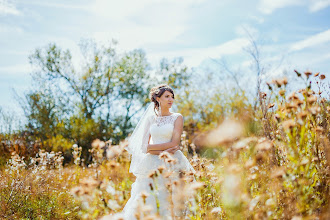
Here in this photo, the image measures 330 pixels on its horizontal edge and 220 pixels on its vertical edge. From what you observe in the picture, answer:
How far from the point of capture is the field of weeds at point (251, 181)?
1759 millimetres

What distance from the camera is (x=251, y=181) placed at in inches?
135

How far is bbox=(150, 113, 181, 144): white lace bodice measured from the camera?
413cm

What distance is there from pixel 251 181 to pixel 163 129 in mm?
1468

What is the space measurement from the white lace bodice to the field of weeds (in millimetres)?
784

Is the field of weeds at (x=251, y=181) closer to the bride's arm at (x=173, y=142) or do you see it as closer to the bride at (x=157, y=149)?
the bride at (x=157, y=149)

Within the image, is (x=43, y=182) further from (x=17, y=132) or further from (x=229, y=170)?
(x=17, y=132)

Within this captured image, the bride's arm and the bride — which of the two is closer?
the bride

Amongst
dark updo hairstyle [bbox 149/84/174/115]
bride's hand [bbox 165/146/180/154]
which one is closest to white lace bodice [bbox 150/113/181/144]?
bride's hand [bbox 165/146/180/154]

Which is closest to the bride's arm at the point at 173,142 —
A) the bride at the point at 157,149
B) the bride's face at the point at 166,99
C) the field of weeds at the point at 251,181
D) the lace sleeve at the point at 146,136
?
the bride at the point at 157,149

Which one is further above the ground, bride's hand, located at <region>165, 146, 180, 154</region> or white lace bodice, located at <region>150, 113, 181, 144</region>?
white lace bodice, located at <region>150, 113, 181, 144</region>

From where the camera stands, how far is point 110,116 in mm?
16656

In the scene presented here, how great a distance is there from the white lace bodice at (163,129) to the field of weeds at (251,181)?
78 cm

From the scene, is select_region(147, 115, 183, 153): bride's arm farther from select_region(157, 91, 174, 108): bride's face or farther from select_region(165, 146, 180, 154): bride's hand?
select_region(157, 91, 174, 108): bride's face

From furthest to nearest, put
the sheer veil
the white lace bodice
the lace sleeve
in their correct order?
the sheer veil < the lace sleeve < the white lace bodice
